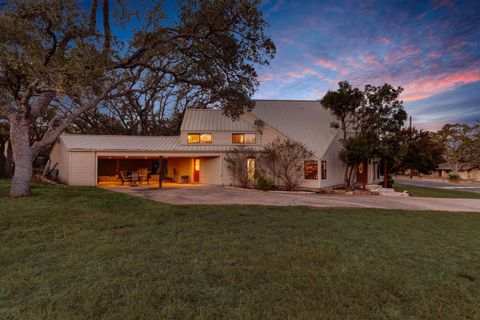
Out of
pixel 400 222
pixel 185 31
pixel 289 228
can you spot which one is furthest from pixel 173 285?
pixel 185 31

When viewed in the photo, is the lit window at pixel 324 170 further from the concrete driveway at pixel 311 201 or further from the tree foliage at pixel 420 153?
the tree foliage at pixel 420 153

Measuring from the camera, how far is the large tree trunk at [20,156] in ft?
34.1

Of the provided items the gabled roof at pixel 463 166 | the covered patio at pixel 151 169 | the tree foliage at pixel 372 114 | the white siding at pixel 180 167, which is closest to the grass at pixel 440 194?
the tree foliage at pixel 372 114

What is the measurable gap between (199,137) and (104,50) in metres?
10.3

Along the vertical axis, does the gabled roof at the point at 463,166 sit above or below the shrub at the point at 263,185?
above

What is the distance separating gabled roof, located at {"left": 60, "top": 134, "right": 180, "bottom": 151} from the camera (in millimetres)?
17375

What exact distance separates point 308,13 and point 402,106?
8.41 metres

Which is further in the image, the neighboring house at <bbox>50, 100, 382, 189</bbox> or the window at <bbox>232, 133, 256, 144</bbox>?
the window at <bbox>232, 133, 256, 144</bbox>

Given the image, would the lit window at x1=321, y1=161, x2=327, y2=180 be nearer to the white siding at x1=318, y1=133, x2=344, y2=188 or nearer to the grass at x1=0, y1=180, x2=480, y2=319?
the white siding at x1=318, y1=133, x2=344, y2=188

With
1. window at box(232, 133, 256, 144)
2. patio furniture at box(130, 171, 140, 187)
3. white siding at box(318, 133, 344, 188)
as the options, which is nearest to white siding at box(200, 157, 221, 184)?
window at box(232, 133, 256, 144)

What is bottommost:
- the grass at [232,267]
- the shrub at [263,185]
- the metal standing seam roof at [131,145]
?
the grass at [232,267]

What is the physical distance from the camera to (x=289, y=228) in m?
6.89

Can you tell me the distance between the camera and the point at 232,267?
4.21 meters

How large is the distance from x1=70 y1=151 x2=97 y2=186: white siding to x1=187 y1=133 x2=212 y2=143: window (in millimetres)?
6693
